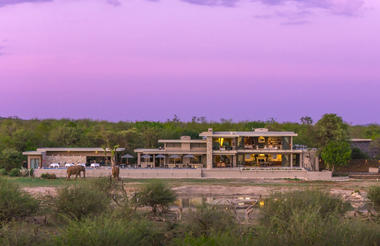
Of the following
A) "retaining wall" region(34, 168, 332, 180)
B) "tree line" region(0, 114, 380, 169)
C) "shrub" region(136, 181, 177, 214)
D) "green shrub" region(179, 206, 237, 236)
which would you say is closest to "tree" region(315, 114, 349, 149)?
"tree line" region(0, 114, 380, 169)

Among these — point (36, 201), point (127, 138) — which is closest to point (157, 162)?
point (127, 138)

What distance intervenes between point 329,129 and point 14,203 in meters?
36.5

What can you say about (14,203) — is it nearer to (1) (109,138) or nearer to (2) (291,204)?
(2) (291,204)

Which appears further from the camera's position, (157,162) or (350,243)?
(157,162)

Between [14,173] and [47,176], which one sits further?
[14,173]

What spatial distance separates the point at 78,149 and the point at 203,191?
18.9 metres

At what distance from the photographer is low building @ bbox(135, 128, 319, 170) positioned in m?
45.5

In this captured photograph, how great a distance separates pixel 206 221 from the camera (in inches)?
569

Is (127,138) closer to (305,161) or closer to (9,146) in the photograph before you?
(9,146)

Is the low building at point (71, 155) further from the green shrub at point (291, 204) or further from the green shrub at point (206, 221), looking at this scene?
the green shrub at point (206, 221)

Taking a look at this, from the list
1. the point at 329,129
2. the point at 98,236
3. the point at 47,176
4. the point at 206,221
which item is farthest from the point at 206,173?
the point at 98,236

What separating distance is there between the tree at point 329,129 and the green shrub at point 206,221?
34.9 m

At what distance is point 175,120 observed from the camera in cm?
9088

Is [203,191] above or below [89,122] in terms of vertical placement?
below
